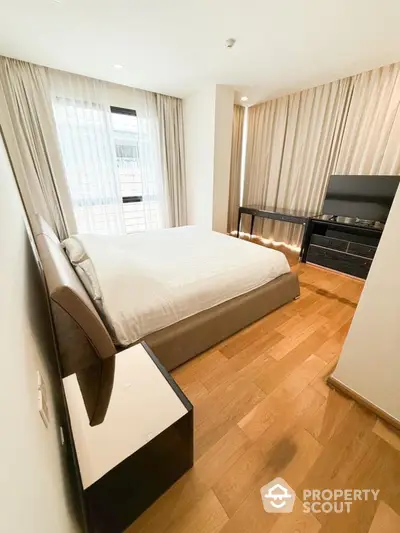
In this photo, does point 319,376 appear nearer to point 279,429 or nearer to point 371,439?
point 371,439

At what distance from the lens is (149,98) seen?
3.44 meters

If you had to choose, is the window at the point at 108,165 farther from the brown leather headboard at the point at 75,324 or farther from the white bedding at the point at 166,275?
the brown leather headboard at the point at 75,324

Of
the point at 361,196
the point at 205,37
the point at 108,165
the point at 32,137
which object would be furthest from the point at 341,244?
the point at 32,137

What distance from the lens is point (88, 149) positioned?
10.2 ft

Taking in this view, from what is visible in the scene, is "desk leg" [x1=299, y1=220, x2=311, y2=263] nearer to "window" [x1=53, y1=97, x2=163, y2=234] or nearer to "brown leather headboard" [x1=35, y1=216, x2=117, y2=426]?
"window" [x1=53, y1=97, x2=163, y2=234]

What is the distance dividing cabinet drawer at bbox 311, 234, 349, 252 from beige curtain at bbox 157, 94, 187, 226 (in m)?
2.32

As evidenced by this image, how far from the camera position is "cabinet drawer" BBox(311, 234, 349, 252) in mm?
2880

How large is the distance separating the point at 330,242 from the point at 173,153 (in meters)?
2.87

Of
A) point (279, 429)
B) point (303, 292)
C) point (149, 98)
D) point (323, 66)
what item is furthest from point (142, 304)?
point (149, 98)

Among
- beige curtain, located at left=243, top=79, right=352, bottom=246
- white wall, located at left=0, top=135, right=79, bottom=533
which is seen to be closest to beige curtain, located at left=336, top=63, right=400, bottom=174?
beige curtain, located at left=243, top=79, right=352, bottom=246

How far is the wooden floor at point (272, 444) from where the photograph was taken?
91 cm

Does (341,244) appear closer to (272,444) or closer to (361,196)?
(361,196)

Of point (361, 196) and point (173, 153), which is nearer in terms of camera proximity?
point (361, 196)

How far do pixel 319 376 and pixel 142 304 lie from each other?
129cm
